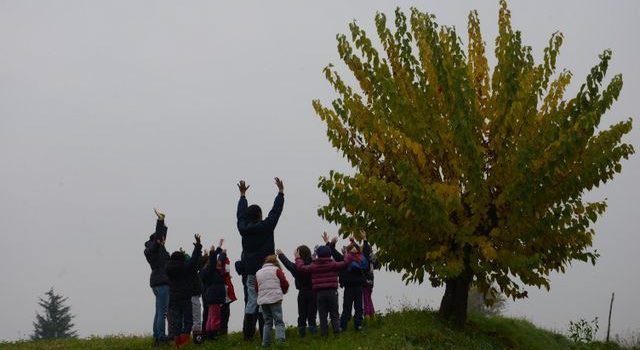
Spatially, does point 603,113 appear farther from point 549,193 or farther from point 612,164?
point 549,193

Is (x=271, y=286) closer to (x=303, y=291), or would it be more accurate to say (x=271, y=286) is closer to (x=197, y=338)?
(x=303, y=291)

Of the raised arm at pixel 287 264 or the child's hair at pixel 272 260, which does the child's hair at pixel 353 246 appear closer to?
the raised arm at pixel 287 264

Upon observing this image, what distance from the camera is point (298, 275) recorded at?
584 inches

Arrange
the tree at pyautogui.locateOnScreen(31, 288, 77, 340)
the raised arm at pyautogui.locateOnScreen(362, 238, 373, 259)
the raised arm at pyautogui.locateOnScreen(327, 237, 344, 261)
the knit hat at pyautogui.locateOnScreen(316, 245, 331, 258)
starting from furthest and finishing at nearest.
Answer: the tree at pyautogui.locateOnScreen(31, 288, 77, 340) < the raised arm at pyautogui.locateOnScreen(362, 238, 373, 259) < the raised arm at pyautogui.locateOnScreen(327, 237, 344, 261) < the knit hat at pyautogui.locateOnScreen(316, 245, 331, 258)

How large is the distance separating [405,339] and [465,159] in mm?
3959

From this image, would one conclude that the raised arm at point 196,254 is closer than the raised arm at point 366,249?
Yes

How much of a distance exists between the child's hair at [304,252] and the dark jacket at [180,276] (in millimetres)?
2162

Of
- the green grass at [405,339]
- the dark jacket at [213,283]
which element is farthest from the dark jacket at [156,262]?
the green grass at [405,339]

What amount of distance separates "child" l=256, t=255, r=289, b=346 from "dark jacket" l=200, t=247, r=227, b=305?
1.86 meters

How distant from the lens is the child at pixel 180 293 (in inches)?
567

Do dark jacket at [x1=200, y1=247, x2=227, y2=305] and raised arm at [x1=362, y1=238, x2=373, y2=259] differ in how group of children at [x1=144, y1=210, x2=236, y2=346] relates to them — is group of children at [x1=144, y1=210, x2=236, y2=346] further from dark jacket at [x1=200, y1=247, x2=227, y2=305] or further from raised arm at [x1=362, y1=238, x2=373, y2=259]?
raised arm at [x1=362, y1=238, x2=373, y2=259]

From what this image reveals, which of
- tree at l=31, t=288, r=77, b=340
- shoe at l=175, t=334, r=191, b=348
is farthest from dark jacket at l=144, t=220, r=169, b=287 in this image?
tree at l=31, t=288, r=77, b=340

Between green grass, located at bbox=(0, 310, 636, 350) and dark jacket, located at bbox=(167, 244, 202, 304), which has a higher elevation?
dark jacket, located at bbox=(167, 244, 202, 304)

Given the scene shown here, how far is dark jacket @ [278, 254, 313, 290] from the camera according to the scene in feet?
48.4
